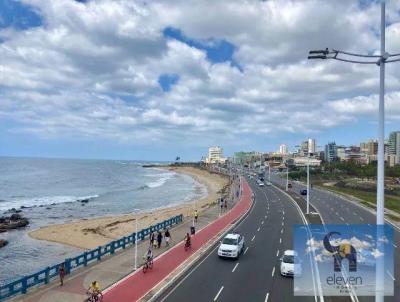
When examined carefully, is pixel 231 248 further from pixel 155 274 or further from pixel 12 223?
pixel 12 223

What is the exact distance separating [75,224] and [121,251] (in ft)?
88.4

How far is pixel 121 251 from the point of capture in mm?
30812

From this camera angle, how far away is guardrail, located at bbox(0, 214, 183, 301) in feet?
65.4

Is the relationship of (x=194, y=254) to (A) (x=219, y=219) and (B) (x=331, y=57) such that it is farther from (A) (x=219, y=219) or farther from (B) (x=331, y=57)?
(B) (x=331, y=57)

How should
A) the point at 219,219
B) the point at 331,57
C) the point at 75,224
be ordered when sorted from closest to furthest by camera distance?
the point at 331,57
the point at 219,219
the point at 75,224

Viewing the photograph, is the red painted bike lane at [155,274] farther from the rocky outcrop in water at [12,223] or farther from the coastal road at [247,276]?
the rocky outcrop in water at [12,223]

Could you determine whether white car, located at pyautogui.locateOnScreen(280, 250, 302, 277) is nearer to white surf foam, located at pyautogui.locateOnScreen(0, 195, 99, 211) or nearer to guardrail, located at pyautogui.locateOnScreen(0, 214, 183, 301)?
guardrail, located at pyautogui.locateOnScreen(0, 214, 183, 301)

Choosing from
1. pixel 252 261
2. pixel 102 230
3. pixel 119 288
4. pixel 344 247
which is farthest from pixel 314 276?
pixel 102 230

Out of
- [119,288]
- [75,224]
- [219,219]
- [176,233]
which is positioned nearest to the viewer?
[119,288]

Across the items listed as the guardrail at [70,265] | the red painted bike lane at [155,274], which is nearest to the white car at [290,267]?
the red painted bike lane at [155,274]

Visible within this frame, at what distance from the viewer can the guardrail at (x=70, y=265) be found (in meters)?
19.9

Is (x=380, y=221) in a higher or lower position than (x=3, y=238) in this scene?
higher

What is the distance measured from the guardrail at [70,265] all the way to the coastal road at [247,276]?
A: 6626 mm

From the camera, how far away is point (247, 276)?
80.4 feet
